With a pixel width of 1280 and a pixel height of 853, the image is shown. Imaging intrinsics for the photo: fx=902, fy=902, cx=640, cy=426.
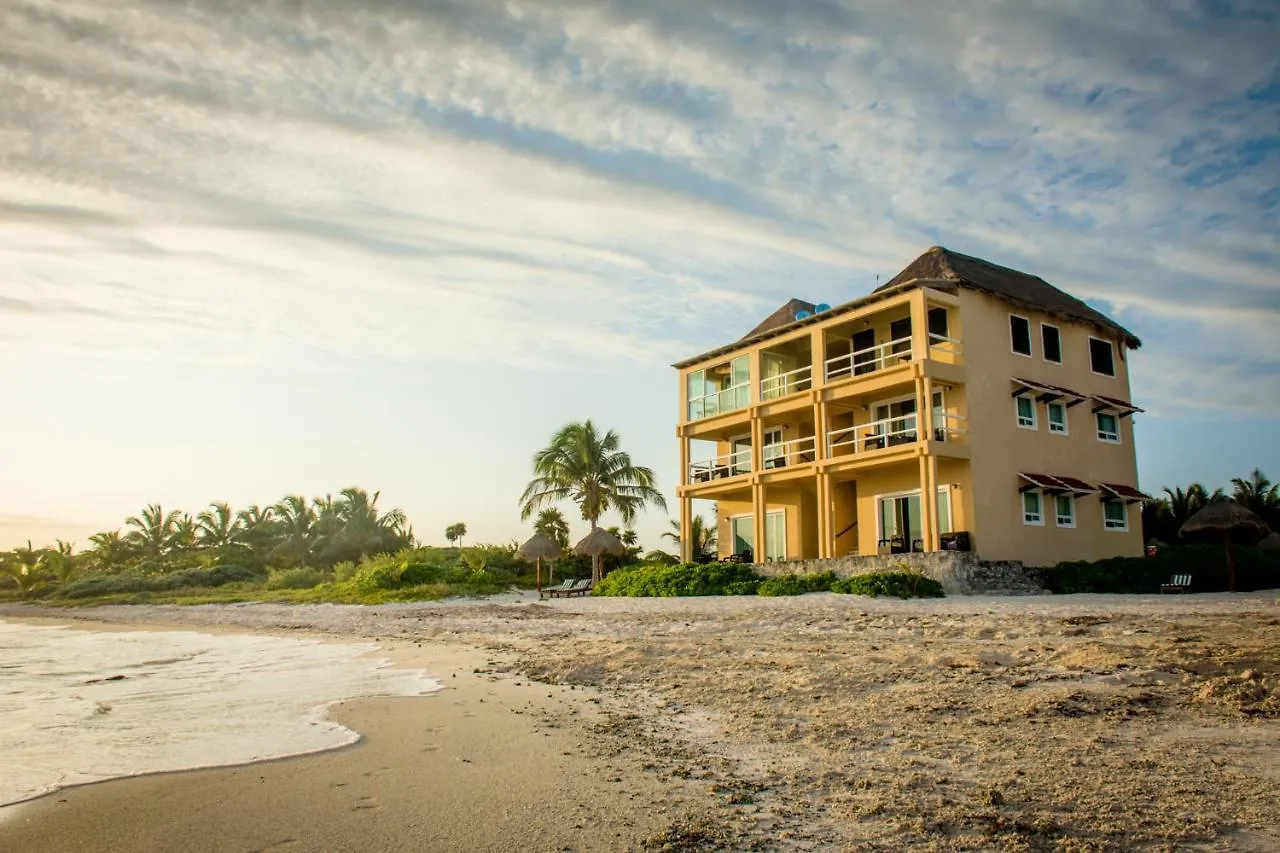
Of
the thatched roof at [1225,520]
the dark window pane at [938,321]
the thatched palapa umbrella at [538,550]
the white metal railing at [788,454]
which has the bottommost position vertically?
the thatched palapa umbrella at [538,550]

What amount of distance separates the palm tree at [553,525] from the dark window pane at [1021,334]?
23188 mm

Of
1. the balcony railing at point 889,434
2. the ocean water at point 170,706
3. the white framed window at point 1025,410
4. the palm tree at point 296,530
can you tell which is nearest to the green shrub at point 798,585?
A: the balcony railing at point 889,434

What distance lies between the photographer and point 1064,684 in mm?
6379

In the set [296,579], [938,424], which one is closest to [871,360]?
[938,424]

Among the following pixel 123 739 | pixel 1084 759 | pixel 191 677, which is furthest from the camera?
pixel 191 677

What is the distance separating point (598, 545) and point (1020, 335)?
1343cm

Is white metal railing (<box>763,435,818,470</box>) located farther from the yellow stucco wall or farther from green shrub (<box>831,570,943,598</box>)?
green shrub (<box>831,570,943,598</box>)

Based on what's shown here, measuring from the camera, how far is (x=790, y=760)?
4.81 metres

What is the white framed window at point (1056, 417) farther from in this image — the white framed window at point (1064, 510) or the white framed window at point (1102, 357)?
the white framed window at point (1102, 357)

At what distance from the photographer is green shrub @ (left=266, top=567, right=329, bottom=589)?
36.4 metres

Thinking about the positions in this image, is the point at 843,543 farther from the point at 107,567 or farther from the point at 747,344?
the point at 107,567

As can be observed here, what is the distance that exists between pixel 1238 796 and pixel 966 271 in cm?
2049

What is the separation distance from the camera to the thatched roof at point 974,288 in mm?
21719

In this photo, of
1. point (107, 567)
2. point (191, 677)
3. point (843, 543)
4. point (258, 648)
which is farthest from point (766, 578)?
point (107, 567)
